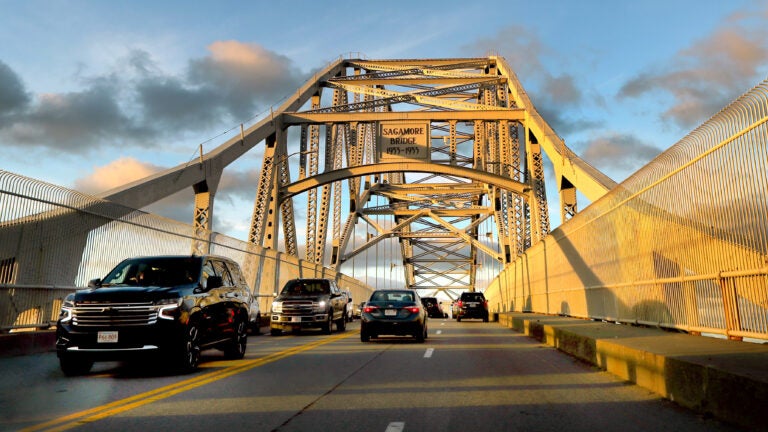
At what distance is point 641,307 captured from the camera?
42.1 ft

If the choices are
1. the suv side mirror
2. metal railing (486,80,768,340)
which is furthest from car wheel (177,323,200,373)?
metal railing (486,80,768,340)

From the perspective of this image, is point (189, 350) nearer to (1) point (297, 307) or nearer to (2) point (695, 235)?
(2) point (695, 235)

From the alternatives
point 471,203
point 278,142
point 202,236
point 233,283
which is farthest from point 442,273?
point 233,283

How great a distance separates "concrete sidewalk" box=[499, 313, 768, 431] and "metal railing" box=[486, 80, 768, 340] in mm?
542

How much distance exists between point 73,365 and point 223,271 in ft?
10.4

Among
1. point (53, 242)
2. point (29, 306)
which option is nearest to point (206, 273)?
point (29, 306)

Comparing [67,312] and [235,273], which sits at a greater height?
[235,273]

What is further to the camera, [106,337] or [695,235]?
[695,235]

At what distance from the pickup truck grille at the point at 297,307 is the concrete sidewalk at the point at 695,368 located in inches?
421

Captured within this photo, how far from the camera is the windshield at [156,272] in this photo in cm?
1064

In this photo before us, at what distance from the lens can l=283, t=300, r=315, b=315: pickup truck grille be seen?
67.3 ft

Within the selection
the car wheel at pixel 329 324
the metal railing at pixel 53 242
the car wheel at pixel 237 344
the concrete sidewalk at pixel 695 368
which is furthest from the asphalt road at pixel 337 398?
the car wheel at pixel 329 324

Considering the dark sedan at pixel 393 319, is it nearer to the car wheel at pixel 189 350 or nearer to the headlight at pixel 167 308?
the car wheel at pixel 189 350

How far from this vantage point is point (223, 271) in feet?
39.8
